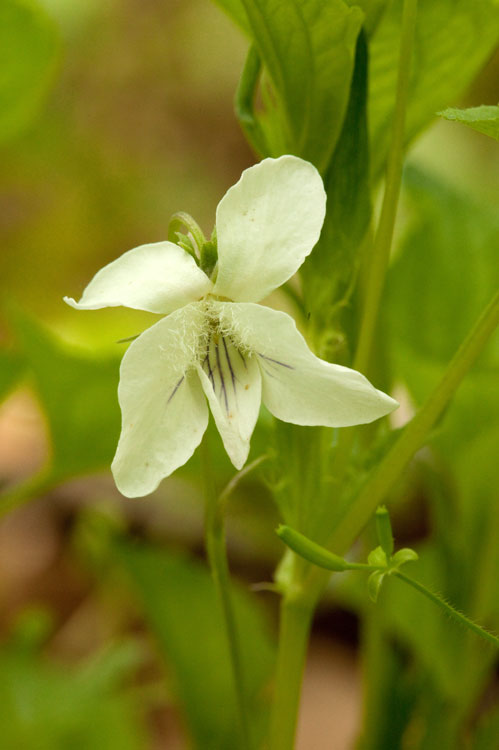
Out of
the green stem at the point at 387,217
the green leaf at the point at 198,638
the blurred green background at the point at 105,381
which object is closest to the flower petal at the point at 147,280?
the green stem at the point at 387,217

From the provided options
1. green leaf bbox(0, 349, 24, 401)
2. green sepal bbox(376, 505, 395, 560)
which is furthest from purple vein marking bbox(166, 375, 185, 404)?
green leaf bbox(0, 349, 24, 401)

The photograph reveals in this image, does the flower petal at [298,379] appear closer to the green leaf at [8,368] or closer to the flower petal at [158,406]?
the flower petal at [158,406]

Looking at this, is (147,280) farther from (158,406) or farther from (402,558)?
(402,558)

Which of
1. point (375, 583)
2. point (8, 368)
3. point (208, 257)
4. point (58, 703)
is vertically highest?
point (208, 257)

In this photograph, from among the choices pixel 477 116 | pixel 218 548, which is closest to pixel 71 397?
pixel 218 548

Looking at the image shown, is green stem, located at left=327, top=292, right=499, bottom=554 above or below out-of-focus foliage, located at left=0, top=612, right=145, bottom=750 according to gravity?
above

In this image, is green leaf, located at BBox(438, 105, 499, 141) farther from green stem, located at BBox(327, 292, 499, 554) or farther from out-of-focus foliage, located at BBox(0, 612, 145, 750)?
out-of-focus foliage, located at BBox(0, 612, 145, 750)

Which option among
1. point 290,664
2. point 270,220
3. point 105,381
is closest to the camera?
point 270,220
